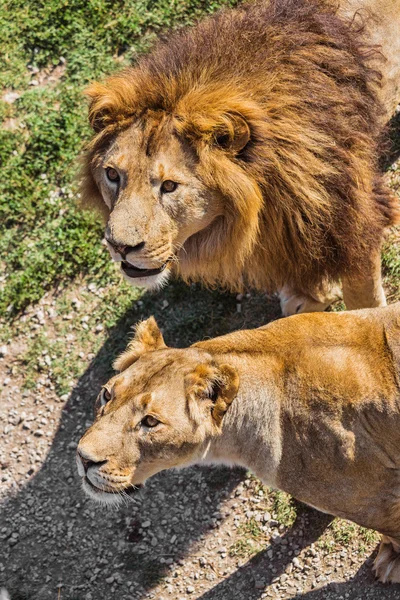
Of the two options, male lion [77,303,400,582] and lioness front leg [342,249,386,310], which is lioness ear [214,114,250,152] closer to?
male lion [77,303,400,582]

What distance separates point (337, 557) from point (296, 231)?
1.83 metres

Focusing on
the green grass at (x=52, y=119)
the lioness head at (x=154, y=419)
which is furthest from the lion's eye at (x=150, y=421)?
the green grass at (x=52, y=119)

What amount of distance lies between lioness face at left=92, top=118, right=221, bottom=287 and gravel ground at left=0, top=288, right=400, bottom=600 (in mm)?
1747

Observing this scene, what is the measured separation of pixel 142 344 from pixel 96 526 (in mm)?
1787

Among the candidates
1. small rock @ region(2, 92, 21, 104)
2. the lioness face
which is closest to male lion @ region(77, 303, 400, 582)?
the lioness face

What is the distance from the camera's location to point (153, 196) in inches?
148

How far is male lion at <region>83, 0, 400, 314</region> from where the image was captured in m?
3.77

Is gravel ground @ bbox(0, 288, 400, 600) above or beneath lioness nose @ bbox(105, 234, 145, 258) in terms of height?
beneath

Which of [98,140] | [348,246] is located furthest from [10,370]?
[348,246]

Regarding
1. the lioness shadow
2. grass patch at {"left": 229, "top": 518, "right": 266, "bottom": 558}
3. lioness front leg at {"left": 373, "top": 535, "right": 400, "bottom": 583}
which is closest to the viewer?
lioness front leg at {"left": 373, "top": 535, "right": 400, "bottom": 583}

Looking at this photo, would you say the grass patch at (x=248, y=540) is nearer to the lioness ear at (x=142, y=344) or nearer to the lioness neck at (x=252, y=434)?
the lioness neck at (x=252, y=434)

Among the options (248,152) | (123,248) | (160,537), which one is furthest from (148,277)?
(160,537)

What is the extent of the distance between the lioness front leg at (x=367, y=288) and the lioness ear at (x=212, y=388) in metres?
1.40

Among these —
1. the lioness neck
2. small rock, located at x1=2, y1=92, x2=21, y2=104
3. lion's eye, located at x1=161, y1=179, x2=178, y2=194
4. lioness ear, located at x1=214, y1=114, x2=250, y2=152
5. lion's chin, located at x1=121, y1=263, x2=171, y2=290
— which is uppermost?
lioness ear, located at x1=214, y1=114, x2=250, y2=152
